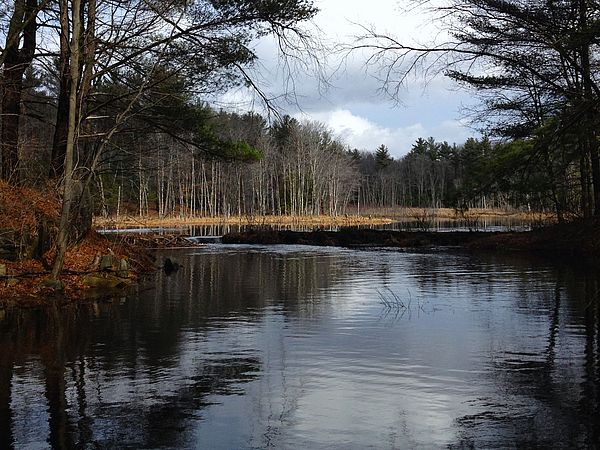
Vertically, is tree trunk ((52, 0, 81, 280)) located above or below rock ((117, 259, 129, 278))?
above

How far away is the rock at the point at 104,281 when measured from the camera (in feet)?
49.4

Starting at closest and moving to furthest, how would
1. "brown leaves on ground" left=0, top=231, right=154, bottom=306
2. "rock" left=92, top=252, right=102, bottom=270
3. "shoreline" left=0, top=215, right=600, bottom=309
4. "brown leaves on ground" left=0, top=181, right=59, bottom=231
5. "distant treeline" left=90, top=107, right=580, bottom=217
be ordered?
"brown leaves on ground" left=0, top=231, right=154, bottom=306 < "shoreline" left=0, top=215, right=600, bottom=309 < "brown leaves on ground" left=0, top=181, right=59, bottom=231 < "rock" left=92, top=252, right=102, bottom=270 < "distant treeline" left=90, top=107, right=580, bottom=217

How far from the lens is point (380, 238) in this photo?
36.5 meters

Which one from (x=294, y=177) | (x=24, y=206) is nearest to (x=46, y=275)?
(x=24, y=206)

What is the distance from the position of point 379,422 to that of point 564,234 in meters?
23.8

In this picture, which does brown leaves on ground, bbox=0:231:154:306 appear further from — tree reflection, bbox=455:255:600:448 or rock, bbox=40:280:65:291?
tree reflection, bbox=455:255:600:448

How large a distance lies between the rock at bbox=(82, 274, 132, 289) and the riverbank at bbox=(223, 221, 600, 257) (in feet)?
57.3

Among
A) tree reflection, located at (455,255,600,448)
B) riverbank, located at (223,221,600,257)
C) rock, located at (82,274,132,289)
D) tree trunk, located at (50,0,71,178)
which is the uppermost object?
tree trunk, located at (50,0,71,178)

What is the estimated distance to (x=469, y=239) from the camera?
111 feet

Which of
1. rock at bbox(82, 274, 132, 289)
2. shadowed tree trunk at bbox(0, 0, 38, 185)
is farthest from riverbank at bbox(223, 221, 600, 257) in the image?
shadowed tree trunk at bbox(0, 0, 38, 185)

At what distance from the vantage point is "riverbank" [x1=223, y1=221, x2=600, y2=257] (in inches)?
974

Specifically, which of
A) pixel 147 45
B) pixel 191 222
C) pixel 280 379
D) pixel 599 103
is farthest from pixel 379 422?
pixel 191 222

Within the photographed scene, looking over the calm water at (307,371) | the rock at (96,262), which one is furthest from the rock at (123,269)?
the calm water at (307,371)

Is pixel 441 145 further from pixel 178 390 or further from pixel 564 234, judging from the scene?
pixel 178 390
